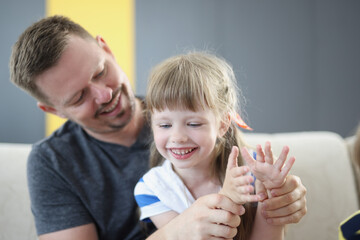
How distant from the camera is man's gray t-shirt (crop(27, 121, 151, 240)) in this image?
1.32m

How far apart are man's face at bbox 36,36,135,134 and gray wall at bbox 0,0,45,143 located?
2.09 m

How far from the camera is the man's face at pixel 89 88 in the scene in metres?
1.36

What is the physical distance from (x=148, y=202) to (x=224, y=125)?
0.39m

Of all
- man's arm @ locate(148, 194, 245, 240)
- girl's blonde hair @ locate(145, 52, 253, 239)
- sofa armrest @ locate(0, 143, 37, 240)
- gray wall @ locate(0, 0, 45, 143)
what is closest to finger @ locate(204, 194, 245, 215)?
man's arm @ locate(148, 194, 245, 240)

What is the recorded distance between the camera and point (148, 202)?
123 centimetres

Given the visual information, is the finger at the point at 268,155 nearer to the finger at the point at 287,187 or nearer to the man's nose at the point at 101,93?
the finger at the point at 287,187

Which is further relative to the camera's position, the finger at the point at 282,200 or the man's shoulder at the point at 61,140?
the man's shoulder at the point at 61,140

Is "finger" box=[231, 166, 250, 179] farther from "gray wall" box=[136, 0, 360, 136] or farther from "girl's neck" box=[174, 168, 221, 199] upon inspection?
"gray wall" box=[136, 0, 360, 136]

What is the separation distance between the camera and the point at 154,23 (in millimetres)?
3430

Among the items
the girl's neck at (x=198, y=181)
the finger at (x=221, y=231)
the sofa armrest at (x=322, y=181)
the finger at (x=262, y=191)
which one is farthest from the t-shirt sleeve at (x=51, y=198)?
the sofa armrest at (x=322, y=181)

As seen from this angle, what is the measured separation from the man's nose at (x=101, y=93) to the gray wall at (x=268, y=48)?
6.44ft

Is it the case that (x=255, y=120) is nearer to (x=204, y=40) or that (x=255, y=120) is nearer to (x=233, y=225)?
(x=204, y=40)

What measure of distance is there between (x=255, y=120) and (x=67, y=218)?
8.39ft

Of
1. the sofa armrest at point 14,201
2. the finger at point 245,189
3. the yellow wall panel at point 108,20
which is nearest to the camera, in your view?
the finger at point 245,189
